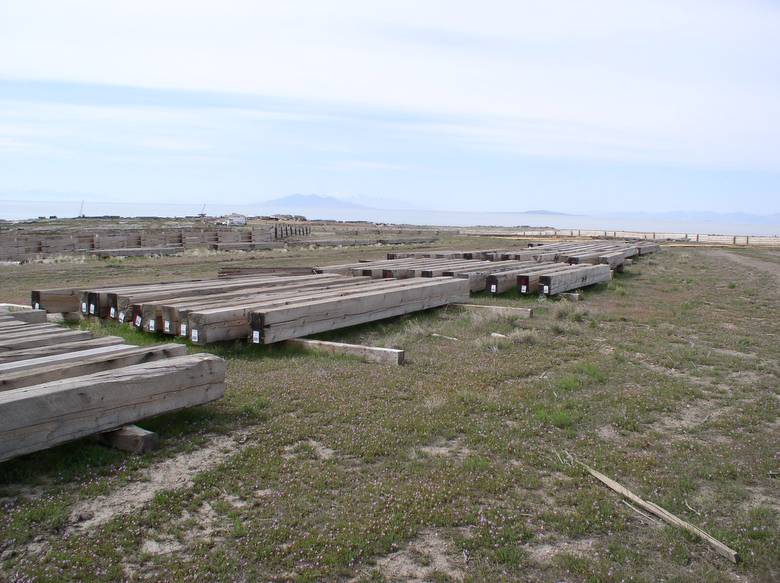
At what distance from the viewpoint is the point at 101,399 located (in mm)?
4863

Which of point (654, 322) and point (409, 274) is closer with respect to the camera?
point (654, 322)

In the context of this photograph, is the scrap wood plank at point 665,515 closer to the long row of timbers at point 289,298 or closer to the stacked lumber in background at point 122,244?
the long row of timbers at point 289,298

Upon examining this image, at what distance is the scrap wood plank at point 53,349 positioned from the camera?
5836mm

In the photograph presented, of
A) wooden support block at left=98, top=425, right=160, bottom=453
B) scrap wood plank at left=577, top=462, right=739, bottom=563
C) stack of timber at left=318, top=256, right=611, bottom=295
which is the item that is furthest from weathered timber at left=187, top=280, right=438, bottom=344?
scrap wood plank at left=577, top=462, right=739, bottom=563

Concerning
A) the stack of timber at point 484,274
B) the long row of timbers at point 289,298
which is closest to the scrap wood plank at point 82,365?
the long row of timbers at point 289,298

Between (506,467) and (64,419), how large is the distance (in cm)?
324

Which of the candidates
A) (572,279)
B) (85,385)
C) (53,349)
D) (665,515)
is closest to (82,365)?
(85,385)

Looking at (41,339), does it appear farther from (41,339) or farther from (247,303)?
(247,303)

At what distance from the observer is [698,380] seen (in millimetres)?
7570

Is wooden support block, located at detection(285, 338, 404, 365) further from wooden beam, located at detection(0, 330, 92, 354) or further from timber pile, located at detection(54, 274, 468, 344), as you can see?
wooden beam, located at detection(0, 330, 92, 354)

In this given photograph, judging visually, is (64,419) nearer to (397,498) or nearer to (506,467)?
(397,498)

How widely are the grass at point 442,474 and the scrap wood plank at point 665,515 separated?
9 cm

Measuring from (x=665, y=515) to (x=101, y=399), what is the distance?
407 cm

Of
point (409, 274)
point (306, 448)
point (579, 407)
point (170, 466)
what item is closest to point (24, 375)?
point (170, 466)
